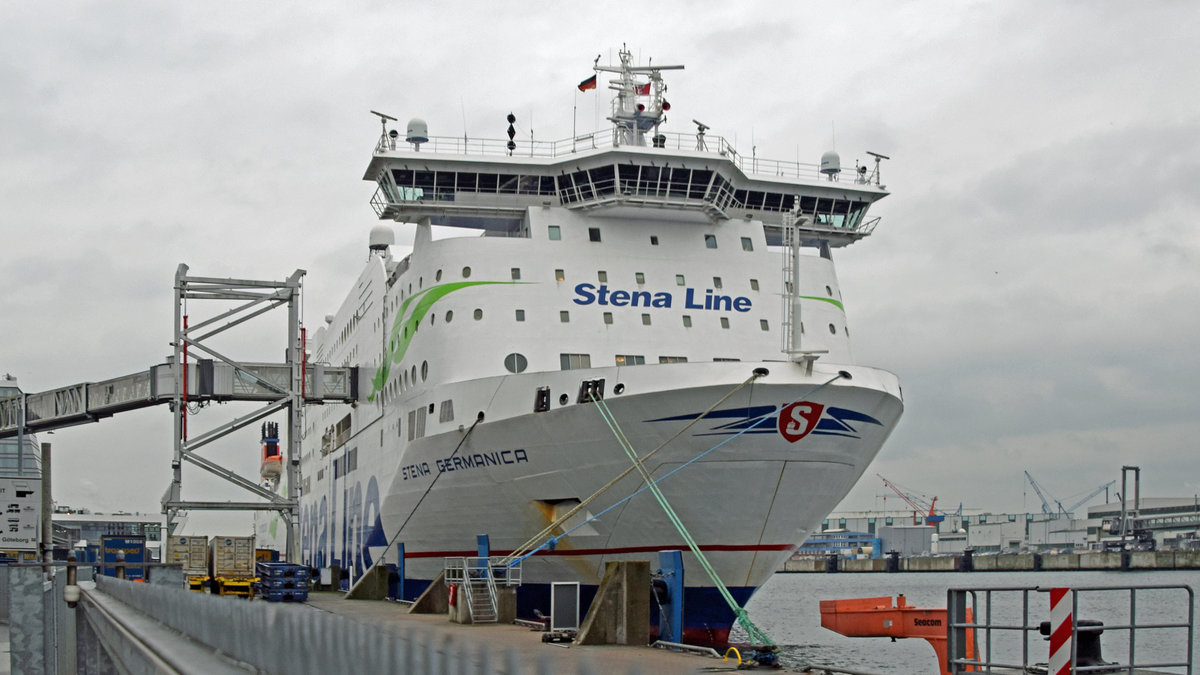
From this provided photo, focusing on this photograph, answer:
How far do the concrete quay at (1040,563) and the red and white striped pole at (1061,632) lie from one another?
107 metres

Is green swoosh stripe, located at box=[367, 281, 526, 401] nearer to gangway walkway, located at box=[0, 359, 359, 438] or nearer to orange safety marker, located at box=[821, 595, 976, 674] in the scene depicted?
gangway walkway, located at box=[0, 359, 359, 438]

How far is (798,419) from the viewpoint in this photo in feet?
62.8

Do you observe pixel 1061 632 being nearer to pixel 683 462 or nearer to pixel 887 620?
pixel 683 462

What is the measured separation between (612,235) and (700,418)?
679 cm

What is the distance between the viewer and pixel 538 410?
67.5 feet

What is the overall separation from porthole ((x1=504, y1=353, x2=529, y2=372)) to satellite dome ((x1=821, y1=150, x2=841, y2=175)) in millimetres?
9193

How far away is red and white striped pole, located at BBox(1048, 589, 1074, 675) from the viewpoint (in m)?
11.1

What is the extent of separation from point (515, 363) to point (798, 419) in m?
6.25

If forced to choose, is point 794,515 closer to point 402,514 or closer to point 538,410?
point 538,410

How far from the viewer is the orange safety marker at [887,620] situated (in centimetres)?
2462

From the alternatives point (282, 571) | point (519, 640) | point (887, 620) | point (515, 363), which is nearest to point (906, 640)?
point (887, 620)

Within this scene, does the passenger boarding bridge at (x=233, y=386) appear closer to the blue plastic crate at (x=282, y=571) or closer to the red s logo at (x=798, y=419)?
the blue plastic crate at (x=282, y=571)

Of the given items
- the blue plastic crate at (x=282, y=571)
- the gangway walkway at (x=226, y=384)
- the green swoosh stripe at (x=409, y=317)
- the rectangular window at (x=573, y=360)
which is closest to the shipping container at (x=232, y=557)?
the gangway walkway at (x=226, y=384)

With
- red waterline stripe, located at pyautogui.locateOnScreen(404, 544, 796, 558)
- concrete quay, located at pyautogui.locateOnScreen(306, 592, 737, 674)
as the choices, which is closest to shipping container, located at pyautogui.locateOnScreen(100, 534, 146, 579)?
concrete quay, located at pyautogui.locateOnScreen(306, 592, 737, 674)
